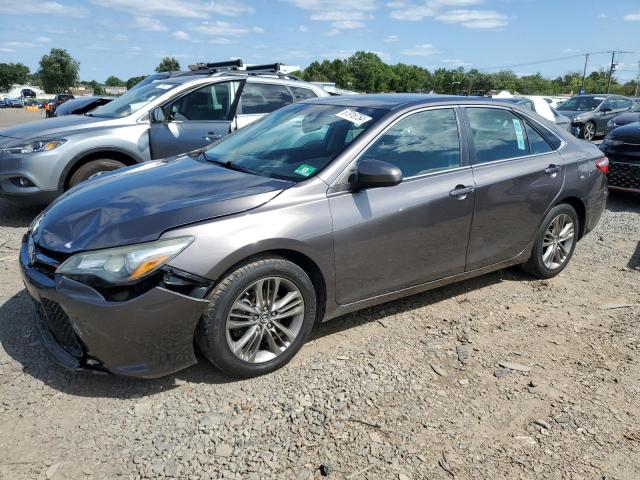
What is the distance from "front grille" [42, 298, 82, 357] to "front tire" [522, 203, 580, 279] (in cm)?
366

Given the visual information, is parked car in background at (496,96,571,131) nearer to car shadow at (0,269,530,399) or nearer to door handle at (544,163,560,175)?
door handle at (544,163,560,175)

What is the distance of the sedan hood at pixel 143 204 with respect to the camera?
2.85 metres

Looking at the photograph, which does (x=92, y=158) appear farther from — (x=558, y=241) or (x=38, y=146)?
(x=558, y=241)

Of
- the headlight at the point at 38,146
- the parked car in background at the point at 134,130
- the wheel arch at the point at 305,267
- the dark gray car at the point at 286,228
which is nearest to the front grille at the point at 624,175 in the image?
the dark gray car at the point at 286,228

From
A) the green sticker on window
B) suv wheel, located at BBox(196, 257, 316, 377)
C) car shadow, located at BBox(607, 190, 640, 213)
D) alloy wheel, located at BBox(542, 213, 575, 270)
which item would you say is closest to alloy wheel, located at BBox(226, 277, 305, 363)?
suv wheel, located at BBox(196, 257, 316, 377)

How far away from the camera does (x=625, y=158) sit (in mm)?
7648

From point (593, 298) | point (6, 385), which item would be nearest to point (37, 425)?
point (6, 385)

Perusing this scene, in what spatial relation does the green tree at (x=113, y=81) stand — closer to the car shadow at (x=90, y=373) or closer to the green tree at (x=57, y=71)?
the green tree at (x=57, y=71)

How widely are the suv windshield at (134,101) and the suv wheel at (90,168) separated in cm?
70

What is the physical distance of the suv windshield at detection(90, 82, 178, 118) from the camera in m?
6.71

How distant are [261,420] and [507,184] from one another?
8.62 ft

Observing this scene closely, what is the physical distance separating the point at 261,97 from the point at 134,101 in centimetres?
168

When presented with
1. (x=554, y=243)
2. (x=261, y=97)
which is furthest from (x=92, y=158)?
(x=554, y=243)

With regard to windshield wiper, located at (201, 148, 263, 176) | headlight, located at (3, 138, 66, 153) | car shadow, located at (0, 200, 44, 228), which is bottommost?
car shadow, located at (0, 200, 44, 228)
